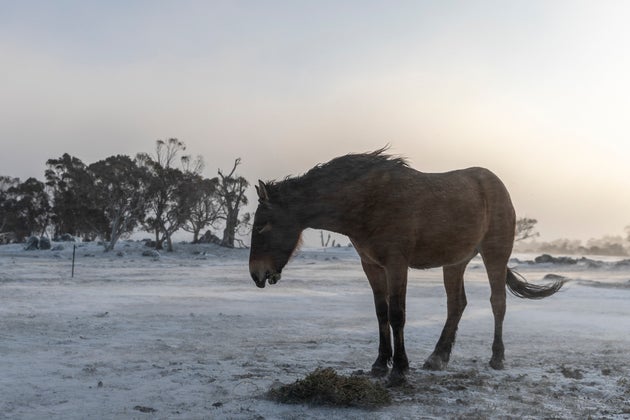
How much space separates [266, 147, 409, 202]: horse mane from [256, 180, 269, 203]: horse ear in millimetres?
76

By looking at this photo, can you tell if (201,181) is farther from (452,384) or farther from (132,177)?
(452,384)

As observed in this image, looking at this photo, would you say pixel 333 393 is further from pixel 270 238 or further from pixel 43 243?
pixel 43 243

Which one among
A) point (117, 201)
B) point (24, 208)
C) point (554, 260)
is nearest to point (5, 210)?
point (24, 208)

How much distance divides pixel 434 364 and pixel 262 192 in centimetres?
268

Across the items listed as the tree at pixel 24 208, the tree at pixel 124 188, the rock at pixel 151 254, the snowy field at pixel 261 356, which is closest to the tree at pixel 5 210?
the tree at pixel 24 208

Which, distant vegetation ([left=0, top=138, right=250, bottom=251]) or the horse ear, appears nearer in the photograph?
the horse ear

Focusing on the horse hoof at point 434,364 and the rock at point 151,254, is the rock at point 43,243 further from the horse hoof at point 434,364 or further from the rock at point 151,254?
the horse hoof at point 434,364

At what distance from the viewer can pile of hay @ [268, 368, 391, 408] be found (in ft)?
12.9

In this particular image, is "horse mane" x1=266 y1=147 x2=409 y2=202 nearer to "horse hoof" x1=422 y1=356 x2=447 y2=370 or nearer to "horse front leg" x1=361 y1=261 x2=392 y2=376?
"horse front leg" x1=361 y1=261 x2=392 y2=376

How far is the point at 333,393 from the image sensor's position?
3957 millimetres

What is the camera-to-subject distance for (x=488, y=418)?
12.2 feet

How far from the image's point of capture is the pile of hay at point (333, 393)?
392cm

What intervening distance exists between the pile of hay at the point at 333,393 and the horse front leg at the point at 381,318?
1070mm

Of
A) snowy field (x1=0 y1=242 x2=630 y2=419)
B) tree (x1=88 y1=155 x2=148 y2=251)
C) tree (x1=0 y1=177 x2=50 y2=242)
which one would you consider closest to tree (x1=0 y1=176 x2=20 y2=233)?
tree (x1=0 y1=177 x2=50 y2=242)
